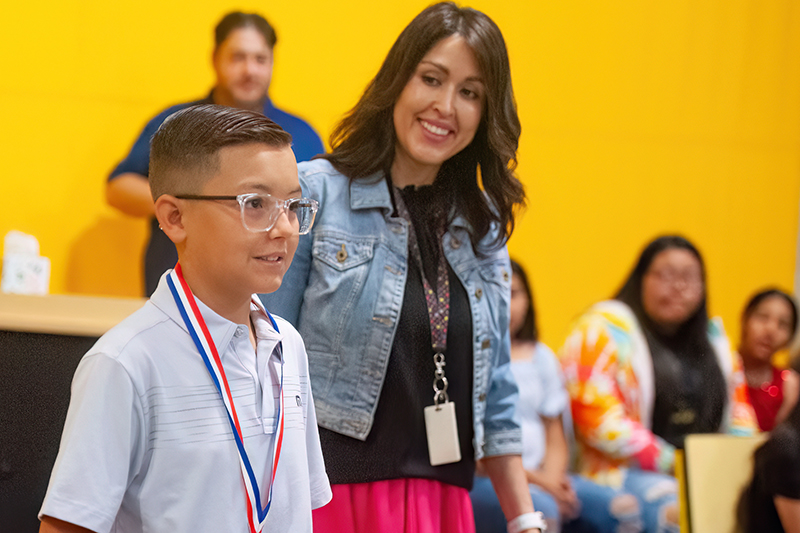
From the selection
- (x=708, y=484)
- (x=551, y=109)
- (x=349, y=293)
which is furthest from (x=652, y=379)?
(x=349, y=293)

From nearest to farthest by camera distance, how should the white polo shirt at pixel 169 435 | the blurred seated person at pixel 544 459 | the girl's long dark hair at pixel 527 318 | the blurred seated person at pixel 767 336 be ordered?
the white polo shirt at pixel 169 435, the blurred seated person at pixel 544 459, the girl's long dark hair at pixel 527 318, the blurred seated person at pixel 767 336

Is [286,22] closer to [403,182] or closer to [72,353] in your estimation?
[403,182]

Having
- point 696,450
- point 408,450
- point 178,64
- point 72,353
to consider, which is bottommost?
point 696,450

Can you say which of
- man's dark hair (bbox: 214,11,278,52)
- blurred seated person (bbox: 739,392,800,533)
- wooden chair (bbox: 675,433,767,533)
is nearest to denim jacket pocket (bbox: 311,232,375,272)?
man's dark hair (bbox: 214,11,278,52)

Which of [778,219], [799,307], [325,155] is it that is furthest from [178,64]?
[799,307]

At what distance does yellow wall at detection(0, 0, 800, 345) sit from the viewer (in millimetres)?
2285

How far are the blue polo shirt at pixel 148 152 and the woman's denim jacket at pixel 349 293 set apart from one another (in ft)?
0.46

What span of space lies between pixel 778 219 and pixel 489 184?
2.97 metres

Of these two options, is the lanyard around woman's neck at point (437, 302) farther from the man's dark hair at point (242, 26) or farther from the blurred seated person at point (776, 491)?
the blurred seated person at point (776, 491)

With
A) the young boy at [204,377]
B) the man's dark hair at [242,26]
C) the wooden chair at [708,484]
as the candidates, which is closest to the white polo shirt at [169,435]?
the young boy at [204,377]

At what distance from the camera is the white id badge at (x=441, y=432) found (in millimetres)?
1335

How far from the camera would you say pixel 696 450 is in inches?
95.0

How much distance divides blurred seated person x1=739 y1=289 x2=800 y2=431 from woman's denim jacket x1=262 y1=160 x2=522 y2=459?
9.25 ft

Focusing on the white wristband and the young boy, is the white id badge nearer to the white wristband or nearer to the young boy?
the white wristband
